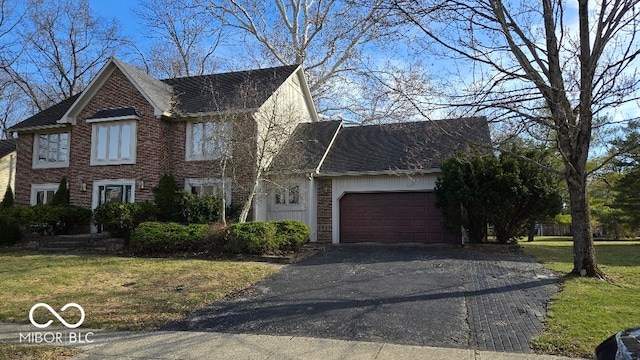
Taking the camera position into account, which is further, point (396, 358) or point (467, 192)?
point (467, 192)

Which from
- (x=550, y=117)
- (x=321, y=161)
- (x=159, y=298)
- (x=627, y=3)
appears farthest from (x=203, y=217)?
(x=627, y=3)

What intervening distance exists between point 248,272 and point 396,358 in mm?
6248

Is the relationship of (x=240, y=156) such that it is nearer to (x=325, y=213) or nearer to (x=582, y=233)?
(x=325, y=213)

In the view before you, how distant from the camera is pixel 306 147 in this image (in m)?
18.8

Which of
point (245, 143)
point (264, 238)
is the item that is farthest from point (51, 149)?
point (264, 238)

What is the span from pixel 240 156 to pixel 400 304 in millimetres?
9599

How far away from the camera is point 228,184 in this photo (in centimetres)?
1658

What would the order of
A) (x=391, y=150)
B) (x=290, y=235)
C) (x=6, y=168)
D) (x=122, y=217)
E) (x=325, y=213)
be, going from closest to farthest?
(x=290, y=235) → (x=122, y=217) → (x=325, y=213) → (x=391, y=150) → (x=6, y=168)

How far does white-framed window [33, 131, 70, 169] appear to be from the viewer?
2000cm

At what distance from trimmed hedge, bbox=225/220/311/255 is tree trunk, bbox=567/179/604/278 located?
24.9ft

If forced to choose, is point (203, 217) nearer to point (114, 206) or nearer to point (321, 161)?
point (114, 206)

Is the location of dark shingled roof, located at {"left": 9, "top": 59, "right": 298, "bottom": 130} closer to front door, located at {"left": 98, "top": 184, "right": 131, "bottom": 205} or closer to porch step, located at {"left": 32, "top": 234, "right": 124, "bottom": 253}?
front door, located at {"left": 98, "top": 184, "right": 131, "bottom": 205}

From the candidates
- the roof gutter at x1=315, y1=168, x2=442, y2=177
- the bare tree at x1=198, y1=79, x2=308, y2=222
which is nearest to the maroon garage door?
the roof gutter at x1=315, y1=168, x2=442, y2=177

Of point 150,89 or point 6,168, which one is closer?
point 150,89
